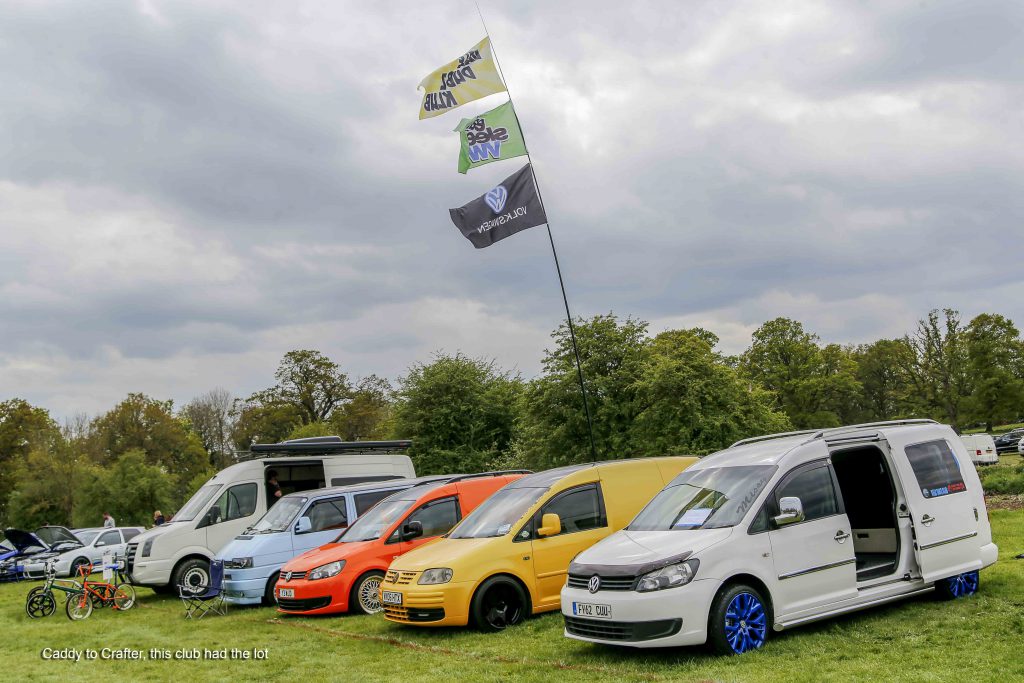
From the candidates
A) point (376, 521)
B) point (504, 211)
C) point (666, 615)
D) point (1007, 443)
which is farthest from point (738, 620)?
point (1007, 443)

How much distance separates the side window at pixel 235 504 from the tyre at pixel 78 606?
2.74 metres

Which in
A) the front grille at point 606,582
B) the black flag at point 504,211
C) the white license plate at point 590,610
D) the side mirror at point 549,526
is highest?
the black flag at point 504,211

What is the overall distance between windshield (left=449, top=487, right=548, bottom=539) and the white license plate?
8.00 ft

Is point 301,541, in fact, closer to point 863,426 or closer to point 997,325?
point 863,426

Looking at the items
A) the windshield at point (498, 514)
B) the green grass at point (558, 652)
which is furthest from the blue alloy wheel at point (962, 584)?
the windshield at point (498, 514)

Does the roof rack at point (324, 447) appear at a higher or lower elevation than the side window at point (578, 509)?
higher

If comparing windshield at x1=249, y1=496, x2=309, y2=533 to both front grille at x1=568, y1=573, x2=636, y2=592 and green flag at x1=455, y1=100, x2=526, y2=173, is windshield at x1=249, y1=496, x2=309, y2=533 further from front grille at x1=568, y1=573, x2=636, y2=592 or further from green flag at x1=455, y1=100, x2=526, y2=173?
front grille at x1=568, y1=573, x2=636, y2=592

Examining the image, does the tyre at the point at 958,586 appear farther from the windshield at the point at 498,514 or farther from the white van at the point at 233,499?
the white van at the point at 233,499

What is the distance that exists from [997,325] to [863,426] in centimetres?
5913

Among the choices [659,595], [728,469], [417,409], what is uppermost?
[417,409]

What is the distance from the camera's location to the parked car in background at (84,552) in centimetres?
2506

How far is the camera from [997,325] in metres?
60.0

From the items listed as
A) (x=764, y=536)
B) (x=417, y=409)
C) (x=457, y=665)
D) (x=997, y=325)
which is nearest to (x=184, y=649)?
(x=457, y=665)

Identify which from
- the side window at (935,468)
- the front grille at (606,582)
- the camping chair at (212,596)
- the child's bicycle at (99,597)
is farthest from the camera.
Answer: the child's bicycle at (99,597)
